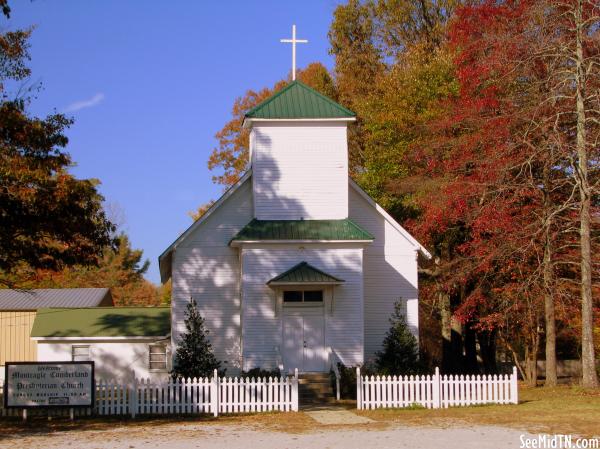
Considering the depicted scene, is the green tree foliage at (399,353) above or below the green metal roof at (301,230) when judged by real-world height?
below

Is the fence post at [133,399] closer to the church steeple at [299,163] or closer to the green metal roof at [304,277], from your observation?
the green metal roof at [304,277]

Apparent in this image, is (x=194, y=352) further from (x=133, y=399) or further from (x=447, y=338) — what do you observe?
(x=447, y=338)

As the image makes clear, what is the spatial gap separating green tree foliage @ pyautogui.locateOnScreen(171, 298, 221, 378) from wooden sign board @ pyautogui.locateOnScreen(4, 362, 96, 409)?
5.39 meters

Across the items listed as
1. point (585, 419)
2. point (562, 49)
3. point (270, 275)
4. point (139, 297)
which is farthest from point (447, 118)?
point (139, 297)

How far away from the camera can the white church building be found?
2650 cm

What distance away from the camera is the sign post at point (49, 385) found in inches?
815

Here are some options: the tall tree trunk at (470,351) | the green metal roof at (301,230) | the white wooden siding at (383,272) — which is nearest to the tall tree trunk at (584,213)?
the white wooden siding at (383,272)

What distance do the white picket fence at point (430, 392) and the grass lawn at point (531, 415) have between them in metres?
0.37

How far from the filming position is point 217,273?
2833cm

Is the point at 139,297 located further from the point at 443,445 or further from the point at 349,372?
the point at 443,445

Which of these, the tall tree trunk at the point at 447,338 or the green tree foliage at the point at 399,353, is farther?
the tall tree trunk at the point at 447,338

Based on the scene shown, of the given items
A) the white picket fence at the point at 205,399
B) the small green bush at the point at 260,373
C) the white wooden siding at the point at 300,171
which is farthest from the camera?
the white wooden siding at the point at 300,171

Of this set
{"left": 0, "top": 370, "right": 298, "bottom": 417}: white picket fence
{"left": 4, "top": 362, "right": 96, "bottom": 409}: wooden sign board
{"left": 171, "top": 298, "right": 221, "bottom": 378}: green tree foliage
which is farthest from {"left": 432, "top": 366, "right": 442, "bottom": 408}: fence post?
{"left": 4, "top": 362, "right": 96, "bottom": 409}: wooden sign board

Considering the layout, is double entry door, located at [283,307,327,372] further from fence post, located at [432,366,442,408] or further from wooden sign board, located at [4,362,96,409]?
wooden sign board, located at [4,362,96,409]
